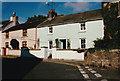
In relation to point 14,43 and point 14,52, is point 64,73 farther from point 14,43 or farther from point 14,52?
point 14,43

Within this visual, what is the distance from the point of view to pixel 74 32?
65.6 ft

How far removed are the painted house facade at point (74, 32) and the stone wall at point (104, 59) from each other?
21.1 ft

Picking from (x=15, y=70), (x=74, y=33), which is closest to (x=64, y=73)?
(x=15, y=70)

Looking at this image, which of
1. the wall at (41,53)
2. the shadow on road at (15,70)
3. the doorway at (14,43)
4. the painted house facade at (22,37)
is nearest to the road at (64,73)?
the shadow on road at (15,70)

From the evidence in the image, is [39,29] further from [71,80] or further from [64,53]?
[71,80]

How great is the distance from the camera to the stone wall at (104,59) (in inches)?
398

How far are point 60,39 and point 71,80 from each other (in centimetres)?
1459

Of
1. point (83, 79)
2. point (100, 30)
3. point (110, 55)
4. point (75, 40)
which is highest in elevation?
point (100, 30)

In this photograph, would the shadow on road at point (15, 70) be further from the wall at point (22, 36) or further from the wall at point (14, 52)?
the wall at point (22, 36)

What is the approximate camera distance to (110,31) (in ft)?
47.8

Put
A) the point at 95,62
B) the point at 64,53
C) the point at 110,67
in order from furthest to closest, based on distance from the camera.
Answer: the point at 64,53
the point at 95,62
the point at 110,67

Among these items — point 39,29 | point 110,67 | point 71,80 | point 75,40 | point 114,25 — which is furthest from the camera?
point 39,29

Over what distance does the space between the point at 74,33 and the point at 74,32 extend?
0.17 meters

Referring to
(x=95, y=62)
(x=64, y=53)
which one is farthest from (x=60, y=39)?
(x=95, y=62)
